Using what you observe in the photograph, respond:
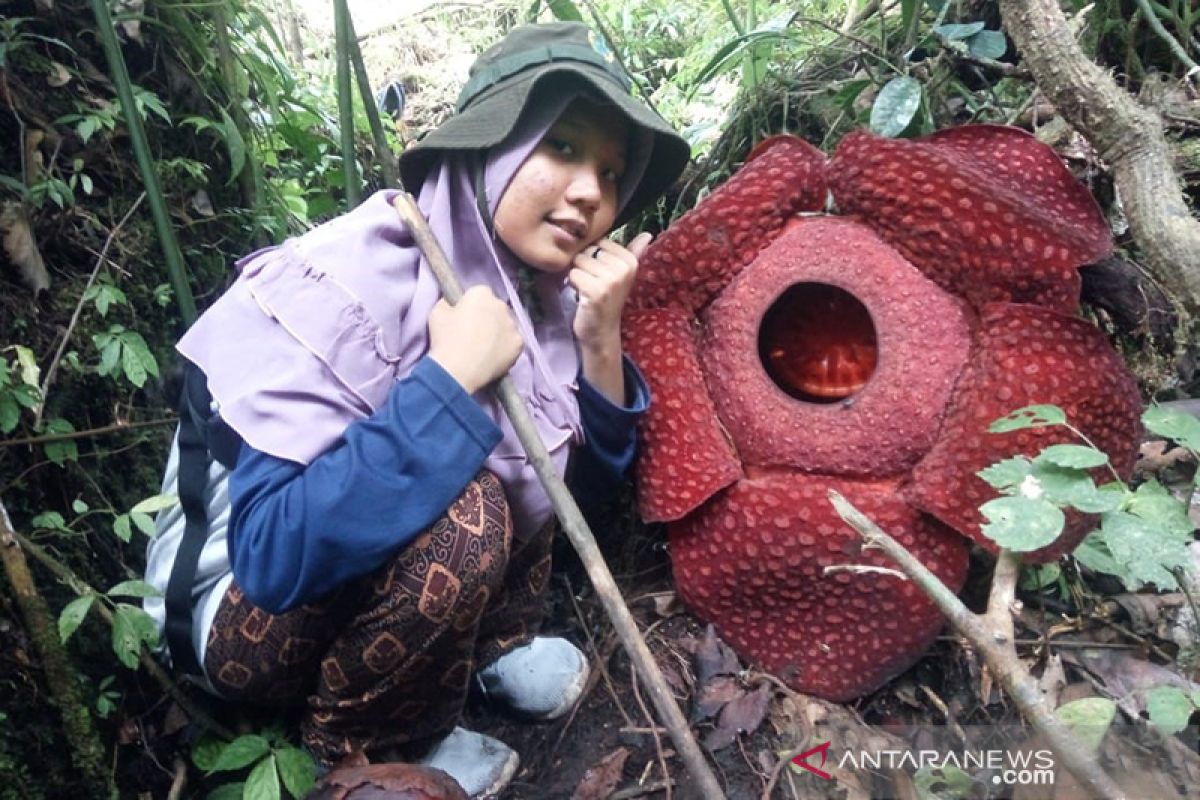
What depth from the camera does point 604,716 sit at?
162 centimetres

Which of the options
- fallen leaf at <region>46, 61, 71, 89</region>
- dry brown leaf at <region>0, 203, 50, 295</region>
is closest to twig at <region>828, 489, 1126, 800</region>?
dry brown leaf at <region>0, 203, 50, 295</region>

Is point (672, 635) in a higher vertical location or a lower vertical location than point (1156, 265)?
lower

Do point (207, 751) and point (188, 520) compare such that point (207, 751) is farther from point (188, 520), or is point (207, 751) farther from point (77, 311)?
point (77, 311)

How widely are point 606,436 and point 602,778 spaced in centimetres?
59

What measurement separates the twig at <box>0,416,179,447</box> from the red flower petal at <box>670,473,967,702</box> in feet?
3.36

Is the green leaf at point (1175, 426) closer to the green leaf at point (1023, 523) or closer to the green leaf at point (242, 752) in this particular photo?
the green leaf at point (1023, 523)

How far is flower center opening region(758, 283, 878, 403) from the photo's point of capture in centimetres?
176

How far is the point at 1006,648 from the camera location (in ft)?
3.39

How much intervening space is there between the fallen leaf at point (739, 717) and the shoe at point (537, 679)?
0.93 ft

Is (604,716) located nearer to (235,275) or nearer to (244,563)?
(244,563)

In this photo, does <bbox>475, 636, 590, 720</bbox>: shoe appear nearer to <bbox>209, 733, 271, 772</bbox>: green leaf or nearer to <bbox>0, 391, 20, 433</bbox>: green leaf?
<bbox>209, 733, 271, 772</bbox>: green leaf

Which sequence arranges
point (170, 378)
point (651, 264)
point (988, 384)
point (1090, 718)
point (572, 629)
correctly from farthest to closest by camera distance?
1. point (572, 629)
2. point (651, 264)
3. point (170, 378)
4. point (988, 384)
5. point (1090, 718)

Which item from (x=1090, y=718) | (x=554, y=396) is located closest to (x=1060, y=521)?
(x=1090, y=718)

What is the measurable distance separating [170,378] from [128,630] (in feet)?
1.67
